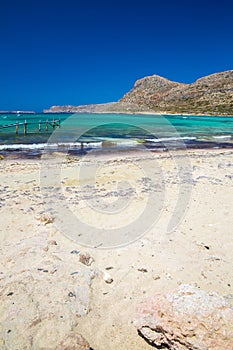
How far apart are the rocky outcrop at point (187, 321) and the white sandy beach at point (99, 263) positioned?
0.22m

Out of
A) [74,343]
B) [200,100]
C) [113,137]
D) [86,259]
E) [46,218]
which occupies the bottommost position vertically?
[74,343]

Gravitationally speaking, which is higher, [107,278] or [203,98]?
[203,98]

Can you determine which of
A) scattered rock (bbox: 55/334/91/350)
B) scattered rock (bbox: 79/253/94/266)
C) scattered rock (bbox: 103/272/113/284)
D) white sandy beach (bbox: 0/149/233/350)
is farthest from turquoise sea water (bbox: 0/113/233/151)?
scattered rock (bbox: 55/334/91/350)

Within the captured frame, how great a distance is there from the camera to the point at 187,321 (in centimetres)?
210

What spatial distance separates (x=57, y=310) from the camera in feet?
8.91

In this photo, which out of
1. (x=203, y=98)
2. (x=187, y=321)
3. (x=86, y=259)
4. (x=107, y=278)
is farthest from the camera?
(x=203, y=98)

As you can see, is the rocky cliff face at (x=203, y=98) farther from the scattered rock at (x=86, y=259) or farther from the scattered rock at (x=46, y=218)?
the scattered rock at (x=86, y=259)

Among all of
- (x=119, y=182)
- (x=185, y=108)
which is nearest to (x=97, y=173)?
(x=119, y=182)

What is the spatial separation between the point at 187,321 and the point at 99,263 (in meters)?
1.73

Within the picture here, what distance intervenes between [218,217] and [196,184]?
2.46 metres

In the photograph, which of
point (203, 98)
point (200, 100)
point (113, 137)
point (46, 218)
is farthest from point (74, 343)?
point (203, 98)

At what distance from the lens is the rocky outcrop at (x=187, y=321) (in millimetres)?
2000

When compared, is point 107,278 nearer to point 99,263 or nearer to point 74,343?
point 99,263

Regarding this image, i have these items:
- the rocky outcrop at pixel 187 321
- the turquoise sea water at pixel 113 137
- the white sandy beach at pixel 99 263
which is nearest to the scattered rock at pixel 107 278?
the white sandy beach at pixel 99 263
